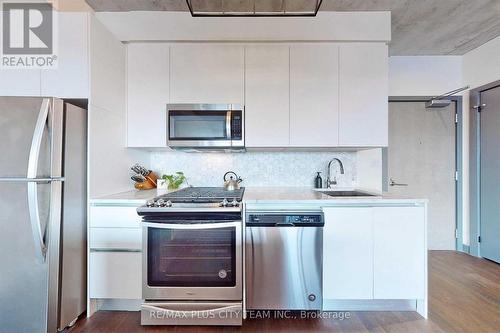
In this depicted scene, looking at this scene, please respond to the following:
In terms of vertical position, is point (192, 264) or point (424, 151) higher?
point (424, 151)

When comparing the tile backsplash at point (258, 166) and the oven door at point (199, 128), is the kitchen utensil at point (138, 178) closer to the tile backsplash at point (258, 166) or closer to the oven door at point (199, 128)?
the tile backsplash at point (258, 166)

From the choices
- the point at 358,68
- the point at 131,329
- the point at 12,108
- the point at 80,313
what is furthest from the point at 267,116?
the point at 80,313

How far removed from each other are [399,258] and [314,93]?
1.50m

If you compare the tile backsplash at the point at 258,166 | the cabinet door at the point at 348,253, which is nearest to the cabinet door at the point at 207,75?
the tile backsplash at the point at 258,166

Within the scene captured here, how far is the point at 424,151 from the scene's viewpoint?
3500 millimetres

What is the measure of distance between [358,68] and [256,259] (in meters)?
1.86

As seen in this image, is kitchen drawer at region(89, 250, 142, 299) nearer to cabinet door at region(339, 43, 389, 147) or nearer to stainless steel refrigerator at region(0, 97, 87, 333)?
stainless steel refrigerator at region(0, 97, 87, 333)

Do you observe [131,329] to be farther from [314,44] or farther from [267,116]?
[314,44]

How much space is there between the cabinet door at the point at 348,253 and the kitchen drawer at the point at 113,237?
1.41m

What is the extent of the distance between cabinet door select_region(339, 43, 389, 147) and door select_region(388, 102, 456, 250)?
130 cm

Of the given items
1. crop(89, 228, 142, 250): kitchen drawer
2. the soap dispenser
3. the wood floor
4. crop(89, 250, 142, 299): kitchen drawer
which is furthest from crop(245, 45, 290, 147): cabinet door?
the wood floor

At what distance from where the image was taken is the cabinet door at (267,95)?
7.89 ft

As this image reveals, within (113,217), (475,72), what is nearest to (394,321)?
(113,217)

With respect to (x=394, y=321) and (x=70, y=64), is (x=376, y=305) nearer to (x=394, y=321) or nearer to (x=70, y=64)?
(x=394, y=321)
